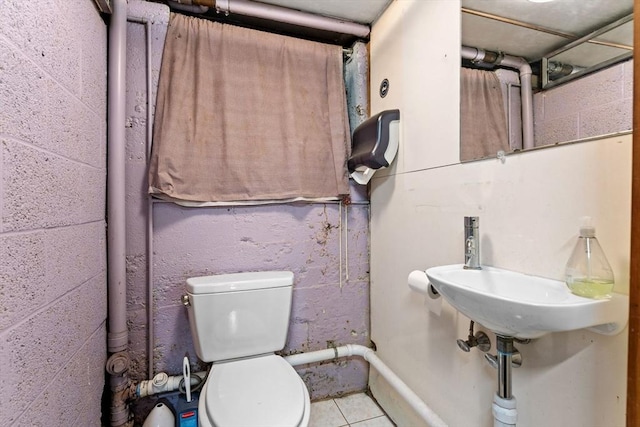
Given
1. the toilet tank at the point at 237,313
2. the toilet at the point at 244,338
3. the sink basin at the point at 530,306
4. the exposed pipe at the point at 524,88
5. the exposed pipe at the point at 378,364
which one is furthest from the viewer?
the toilet tank at the point at 237,313

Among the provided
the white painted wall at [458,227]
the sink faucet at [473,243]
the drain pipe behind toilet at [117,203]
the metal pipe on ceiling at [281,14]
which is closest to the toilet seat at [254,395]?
the drain pipe behind toilet at [117,203]

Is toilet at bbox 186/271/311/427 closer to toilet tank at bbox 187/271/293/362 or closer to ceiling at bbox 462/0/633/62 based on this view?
toilet tank at bbox 187/271/293/362

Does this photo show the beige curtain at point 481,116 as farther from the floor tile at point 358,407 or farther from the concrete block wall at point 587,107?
the floor tile at point 358,407

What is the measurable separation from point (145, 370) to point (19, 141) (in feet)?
3.69

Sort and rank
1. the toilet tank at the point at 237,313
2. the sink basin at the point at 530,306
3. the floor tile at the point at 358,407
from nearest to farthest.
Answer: the sink basin at the point at 530,306
the toilet tank at the point at 237,313
the floor tile at the point at 358,407

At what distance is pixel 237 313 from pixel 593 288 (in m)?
1.18

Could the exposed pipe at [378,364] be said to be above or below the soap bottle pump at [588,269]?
below

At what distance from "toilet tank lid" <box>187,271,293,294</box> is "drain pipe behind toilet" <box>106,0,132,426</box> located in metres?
0.29

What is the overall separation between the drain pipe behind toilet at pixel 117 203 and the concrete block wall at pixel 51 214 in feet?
0.16

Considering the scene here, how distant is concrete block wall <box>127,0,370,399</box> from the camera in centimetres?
134

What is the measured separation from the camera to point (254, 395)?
1.03m

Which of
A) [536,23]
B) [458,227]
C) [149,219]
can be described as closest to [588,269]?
[458,227]

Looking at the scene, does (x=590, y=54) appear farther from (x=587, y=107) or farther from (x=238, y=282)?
(x=238, y=282)

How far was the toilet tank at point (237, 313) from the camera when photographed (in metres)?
1.25
